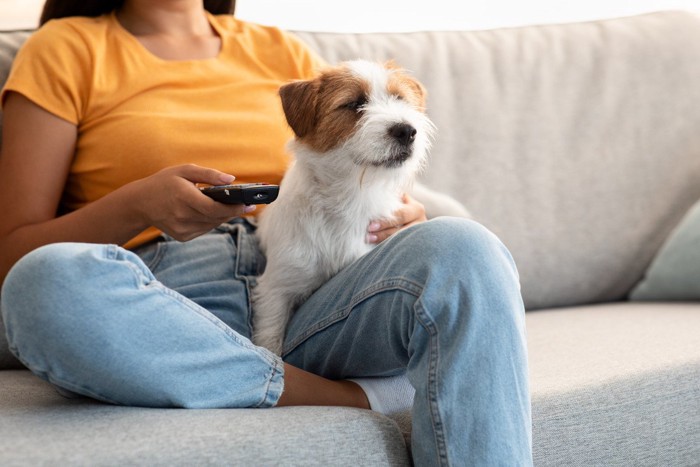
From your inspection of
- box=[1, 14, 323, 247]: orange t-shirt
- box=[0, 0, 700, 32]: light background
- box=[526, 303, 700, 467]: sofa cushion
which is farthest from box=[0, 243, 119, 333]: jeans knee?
box=[0, 0, 700, 32]: light background

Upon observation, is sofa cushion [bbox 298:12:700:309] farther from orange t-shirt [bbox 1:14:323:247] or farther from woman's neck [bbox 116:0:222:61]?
orange t-shirt [bbox 1:14:323:247]

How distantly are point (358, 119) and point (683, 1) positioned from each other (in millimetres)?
2269

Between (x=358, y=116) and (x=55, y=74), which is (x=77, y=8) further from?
(x=358, y=116)

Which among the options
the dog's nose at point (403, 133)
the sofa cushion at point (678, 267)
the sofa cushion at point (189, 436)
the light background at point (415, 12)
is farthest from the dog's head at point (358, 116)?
the light background at point (415, 12)

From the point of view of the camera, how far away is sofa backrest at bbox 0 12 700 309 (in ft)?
6.91

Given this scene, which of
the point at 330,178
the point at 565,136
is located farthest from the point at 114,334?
the point at 565,136

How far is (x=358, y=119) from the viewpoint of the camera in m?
1.44

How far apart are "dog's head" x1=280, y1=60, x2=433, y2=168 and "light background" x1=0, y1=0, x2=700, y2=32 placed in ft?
3.92

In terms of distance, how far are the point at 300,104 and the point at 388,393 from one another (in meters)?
0.54

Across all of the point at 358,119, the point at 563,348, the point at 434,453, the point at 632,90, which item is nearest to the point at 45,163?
the point at 358,119

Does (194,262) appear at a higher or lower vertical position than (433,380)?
lower

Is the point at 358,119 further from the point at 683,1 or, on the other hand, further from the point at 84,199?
the point at 683,1

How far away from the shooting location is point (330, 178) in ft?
4.87

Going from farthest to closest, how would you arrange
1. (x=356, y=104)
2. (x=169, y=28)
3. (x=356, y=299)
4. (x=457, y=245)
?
(x=169, y=28), (x=356, y=104), (x=356, y=299), (x=457, y=245)
